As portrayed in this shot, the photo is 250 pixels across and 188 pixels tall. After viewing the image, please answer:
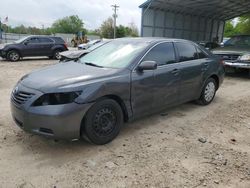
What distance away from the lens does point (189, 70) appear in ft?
17.6

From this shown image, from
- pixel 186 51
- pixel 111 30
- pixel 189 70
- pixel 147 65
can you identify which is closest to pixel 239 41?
pixel 186 51

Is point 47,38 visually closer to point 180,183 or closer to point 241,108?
point 241,108

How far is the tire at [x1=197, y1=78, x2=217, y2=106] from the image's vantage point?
607 centimetres

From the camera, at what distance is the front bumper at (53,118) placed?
342 cm

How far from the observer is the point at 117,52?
476 cm

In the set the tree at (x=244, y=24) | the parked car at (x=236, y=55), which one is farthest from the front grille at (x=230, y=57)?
the tree at (x=244, y=24)

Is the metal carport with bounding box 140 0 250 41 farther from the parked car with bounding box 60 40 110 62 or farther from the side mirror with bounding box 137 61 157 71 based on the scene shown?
the side mirror with bounding box 137 61 157 71

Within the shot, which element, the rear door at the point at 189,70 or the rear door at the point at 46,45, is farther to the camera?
the rear door at the point at 46,45

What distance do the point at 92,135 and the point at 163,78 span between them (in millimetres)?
1715

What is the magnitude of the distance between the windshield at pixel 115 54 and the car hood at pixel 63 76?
0.27m

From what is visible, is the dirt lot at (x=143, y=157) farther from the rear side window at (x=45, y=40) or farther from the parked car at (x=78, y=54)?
the rear side window at (x=45, y=40)

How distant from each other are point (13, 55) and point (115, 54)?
40.3 ft

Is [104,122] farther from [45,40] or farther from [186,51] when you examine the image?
[45,40]

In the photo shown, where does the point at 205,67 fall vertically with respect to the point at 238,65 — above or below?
above
